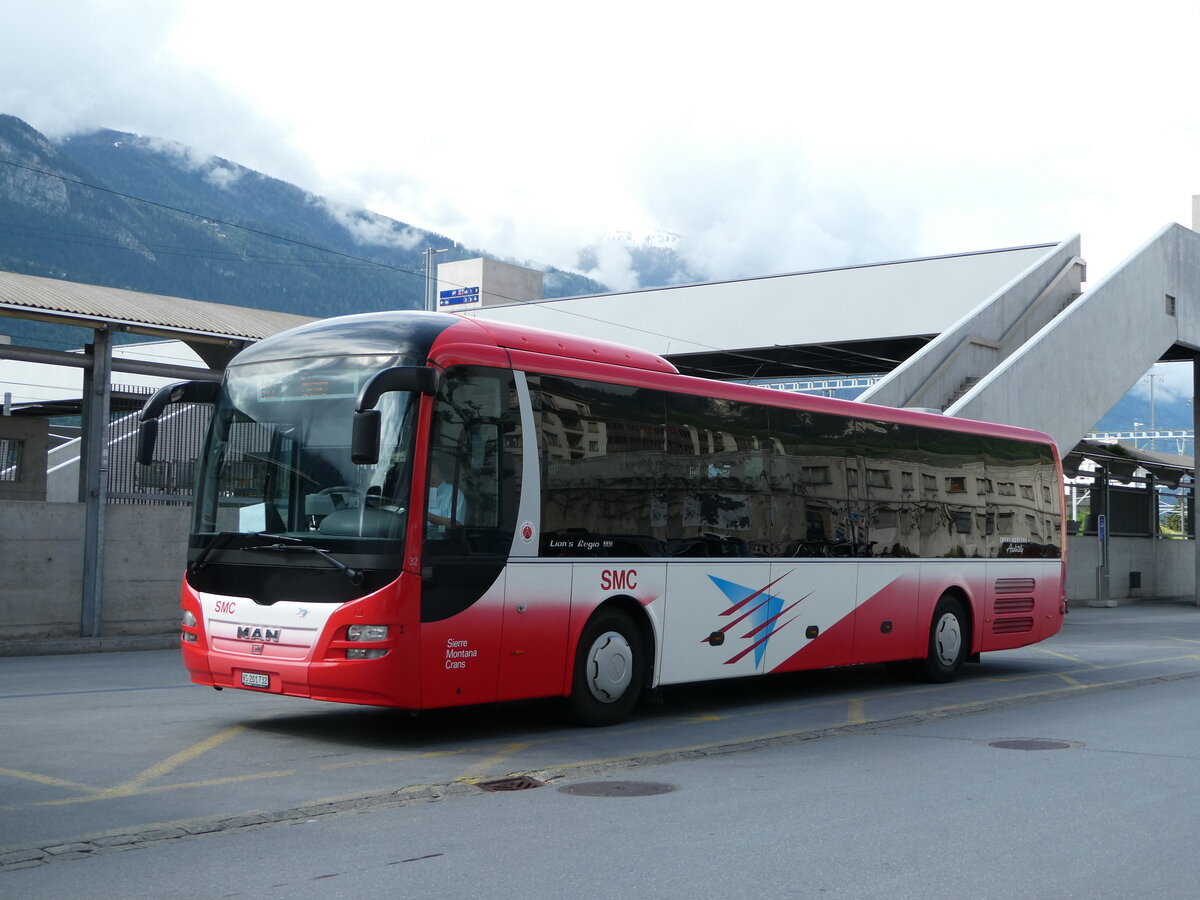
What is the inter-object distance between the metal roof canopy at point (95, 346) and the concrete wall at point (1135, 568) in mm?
24088

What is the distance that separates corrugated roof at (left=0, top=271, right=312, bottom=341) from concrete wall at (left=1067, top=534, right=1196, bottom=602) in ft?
75.6

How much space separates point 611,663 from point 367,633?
2.48 metres

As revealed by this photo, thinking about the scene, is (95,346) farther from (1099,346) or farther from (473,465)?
(1099,346)

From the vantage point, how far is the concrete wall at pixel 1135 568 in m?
35.4

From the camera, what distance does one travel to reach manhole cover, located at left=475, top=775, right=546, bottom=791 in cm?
814

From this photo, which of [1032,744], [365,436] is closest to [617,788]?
[365,436]

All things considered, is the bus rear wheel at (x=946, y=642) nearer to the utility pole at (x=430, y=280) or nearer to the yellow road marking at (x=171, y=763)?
the yellow road marking at (x=171, y=763)

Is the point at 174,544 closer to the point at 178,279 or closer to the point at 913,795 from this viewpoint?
the point at 913,795

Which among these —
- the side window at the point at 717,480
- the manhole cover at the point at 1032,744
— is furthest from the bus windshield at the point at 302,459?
the manhole cover at the point at 1032,744

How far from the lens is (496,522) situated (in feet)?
32.1

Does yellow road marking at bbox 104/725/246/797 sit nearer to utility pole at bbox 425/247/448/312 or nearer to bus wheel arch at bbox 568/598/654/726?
bus wheel arch at bbox 568/598/654/726

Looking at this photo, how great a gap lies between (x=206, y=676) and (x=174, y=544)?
9798mm

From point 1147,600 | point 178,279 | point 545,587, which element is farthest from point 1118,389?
point 178,279

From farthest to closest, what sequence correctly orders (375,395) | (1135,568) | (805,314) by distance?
(1135,568), (805,314), (375,395)
